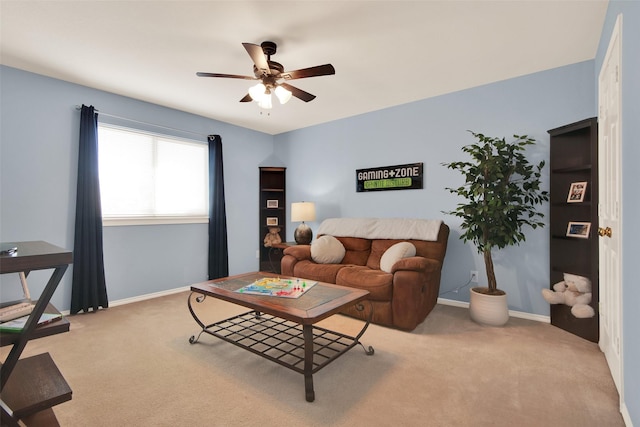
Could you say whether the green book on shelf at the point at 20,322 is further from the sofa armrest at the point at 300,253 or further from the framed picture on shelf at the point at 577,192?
the framed picture on shelf at the point at 577,192

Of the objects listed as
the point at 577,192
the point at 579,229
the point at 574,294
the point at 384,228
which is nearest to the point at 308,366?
the point at 384,228

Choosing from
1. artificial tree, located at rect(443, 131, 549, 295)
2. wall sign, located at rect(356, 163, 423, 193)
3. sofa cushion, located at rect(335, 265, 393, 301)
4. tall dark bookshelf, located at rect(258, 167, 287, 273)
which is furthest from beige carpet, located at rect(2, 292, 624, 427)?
tall dark bookshelf, located at rect(258, 167, 287, 273)

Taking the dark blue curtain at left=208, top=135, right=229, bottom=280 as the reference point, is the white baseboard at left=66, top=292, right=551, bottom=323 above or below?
below

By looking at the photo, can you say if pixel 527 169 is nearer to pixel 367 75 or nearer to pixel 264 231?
pixel 367 75

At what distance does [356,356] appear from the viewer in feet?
7.59

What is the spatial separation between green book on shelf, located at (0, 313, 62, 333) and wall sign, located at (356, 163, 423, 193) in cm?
358

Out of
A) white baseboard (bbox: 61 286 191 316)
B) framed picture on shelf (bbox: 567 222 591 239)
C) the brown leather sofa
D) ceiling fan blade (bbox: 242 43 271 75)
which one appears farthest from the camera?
white baseboard (bbox: 61 286 191 316)

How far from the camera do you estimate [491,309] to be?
114 inches

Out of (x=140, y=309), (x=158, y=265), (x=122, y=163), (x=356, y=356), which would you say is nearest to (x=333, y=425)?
(x=356, y=356)

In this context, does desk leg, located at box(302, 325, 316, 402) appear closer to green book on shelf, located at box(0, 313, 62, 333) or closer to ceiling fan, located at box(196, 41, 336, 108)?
green book on shelf, located at box(0, 313, 62, 333)

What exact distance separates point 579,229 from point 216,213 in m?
4.17

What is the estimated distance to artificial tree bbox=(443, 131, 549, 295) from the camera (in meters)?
2.86
